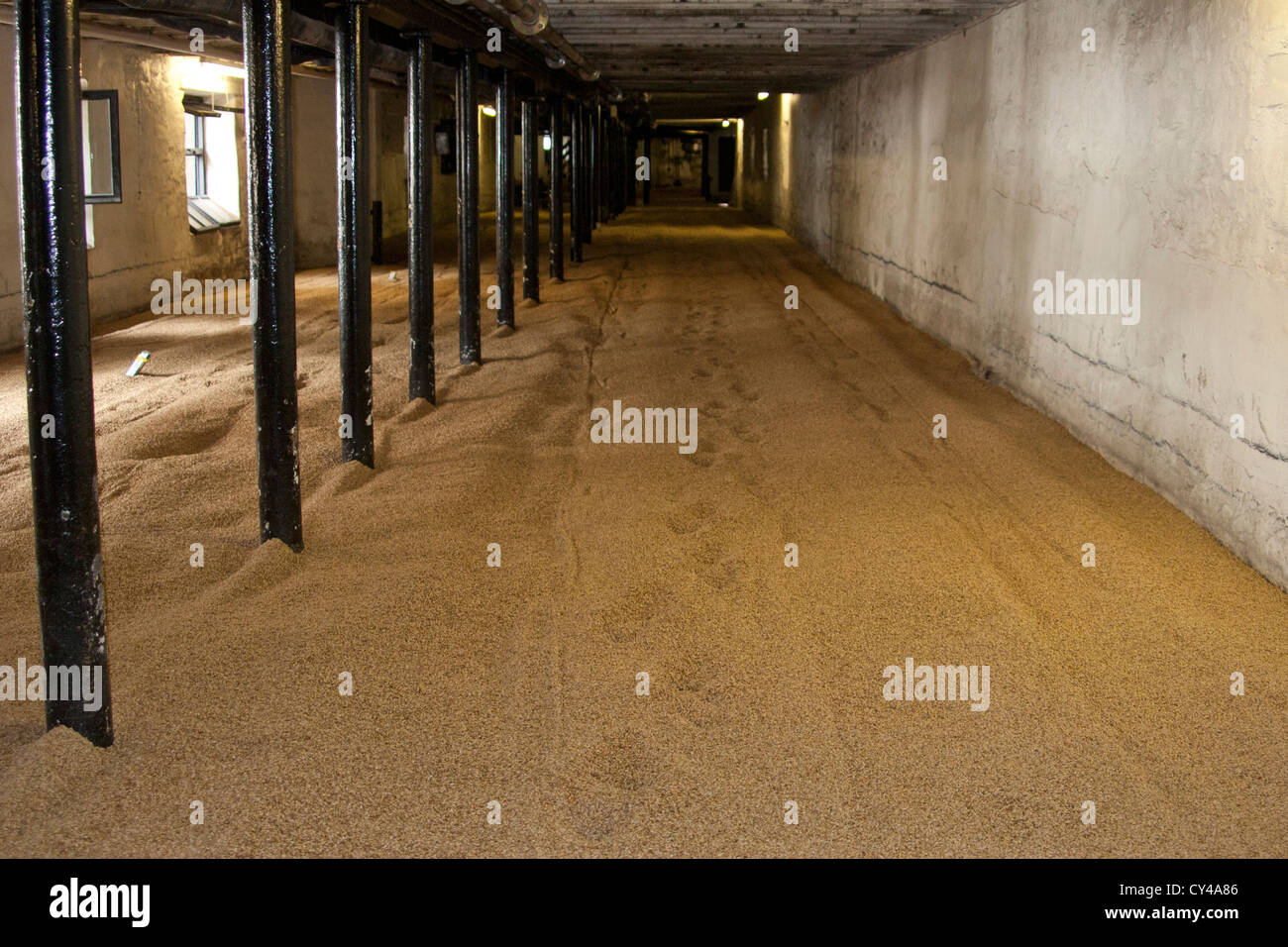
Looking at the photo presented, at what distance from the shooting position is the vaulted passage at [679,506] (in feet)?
9.37

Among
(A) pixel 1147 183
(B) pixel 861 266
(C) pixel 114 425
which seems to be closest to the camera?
(A) pixel 1147 183

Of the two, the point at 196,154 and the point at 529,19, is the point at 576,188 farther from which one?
the point at 529,19

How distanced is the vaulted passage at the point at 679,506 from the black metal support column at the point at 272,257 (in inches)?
0.6

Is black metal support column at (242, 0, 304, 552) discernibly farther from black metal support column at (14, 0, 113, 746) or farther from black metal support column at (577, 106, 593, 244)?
black metal support column at (577, 106, 593, 244)

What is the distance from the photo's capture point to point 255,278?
4.44 metres

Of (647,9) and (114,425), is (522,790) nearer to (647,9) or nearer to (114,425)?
(114,425)

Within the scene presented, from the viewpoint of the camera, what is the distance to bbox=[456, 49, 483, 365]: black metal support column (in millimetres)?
8023

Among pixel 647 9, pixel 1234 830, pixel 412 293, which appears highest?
pixel 647 9

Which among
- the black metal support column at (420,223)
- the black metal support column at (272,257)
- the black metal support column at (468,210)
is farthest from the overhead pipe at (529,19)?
the black metal support column at (272,257)

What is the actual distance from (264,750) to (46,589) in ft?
2.16

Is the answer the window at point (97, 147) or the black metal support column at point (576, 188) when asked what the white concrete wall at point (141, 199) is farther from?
the black metal support column at point (576, 188)
